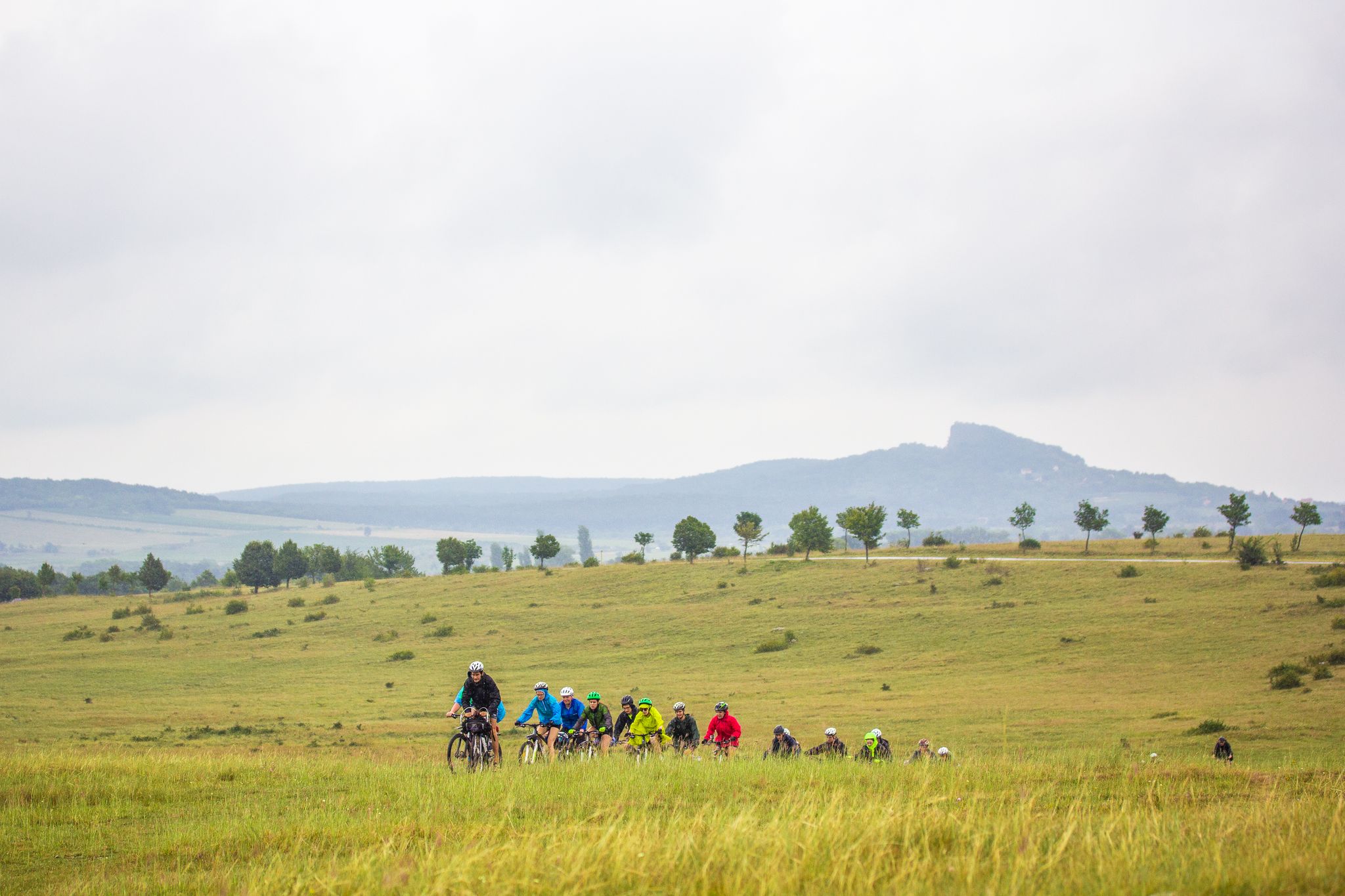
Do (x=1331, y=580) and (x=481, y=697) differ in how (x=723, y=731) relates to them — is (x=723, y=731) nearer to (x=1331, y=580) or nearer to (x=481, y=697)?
(x=481, y=697)

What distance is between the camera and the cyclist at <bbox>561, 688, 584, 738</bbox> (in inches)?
843

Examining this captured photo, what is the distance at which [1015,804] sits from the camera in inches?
462

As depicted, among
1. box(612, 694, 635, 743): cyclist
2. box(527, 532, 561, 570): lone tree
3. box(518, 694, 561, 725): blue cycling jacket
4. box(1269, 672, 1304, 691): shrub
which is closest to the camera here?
box(518, 694, 561, 725): blue cycling jacket

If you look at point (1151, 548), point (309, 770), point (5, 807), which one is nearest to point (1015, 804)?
point (309, 770)

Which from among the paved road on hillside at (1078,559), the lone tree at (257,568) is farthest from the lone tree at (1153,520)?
the lone tree at (257,568)

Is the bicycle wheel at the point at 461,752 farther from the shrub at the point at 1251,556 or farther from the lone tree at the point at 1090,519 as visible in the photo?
the lone tree at the point at 1090,519

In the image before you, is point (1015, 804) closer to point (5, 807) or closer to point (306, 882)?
point (306, 882)

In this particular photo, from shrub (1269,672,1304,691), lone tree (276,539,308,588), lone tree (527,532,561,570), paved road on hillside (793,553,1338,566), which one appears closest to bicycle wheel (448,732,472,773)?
shrub (1269,672,1304,691)

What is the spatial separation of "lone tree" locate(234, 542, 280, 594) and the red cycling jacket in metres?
120

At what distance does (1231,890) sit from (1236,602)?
201ft

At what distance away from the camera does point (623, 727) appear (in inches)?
898

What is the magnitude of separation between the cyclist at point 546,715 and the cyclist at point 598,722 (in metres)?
0.60

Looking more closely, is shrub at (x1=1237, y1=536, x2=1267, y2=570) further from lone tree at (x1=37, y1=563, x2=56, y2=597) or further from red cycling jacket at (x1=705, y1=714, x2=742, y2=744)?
lone tree at (x1=37, y1=563, x2=56, y2=597)

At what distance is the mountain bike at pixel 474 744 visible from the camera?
62.5 ft
